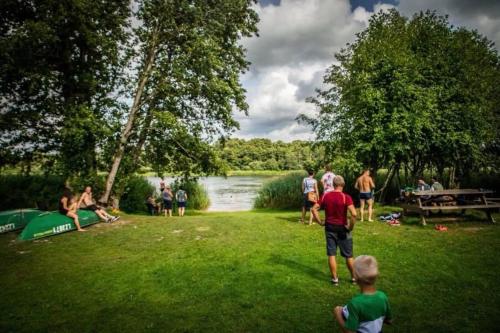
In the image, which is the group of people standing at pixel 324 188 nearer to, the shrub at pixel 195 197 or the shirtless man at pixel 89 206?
the shirtless man at pixel 89 206

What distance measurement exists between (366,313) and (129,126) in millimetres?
16000

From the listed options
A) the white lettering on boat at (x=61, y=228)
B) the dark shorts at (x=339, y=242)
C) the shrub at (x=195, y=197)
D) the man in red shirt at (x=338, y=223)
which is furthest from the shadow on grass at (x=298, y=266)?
the shrub at (x=195, y=197)

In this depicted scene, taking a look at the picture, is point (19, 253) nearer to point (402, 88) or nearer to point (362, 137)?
point (362, 137)

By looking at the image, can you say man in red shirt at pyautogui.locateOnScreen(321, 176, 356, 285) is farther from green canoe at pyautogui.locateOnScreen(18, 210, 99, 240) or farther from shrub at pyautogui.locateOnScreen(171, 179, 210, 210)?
shrub at pyautogui.locateOnScreen(171, 179, 210, 210)

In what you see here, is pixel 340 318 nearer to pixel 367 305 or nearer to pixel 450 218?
pixel 367 305

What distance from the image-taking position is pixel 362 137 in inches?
687

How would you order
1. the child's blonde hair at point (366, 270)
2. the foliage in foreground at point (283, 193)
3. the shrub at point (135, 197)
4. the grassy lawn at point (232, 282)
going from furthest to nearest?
1. the foliage in foreground at point (283, 193)
2. the shrub at point (135, 197)
3. the grassy lawn at point (232, 282)
4. the child's blonde hair at point (366, 270)

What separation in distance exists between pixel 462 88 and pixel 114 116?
21.4m

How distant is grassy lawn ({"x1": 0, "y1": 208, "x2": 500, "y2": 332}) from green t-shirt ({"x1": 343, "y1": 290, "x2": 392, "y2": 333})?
1.94 meters

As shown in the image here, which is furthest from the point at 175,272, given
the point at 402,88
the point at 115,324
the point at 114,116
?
the point at 402,88

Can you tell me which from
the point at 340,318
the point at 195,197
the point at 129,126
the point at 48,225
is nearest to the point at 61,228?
the point at 48,225

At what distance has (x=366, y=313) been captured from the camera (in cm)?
283

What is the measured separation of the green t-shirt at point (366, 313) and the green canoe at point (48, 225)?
1133cm

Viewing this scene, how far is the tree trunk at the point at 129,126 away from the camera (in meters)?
15.8
